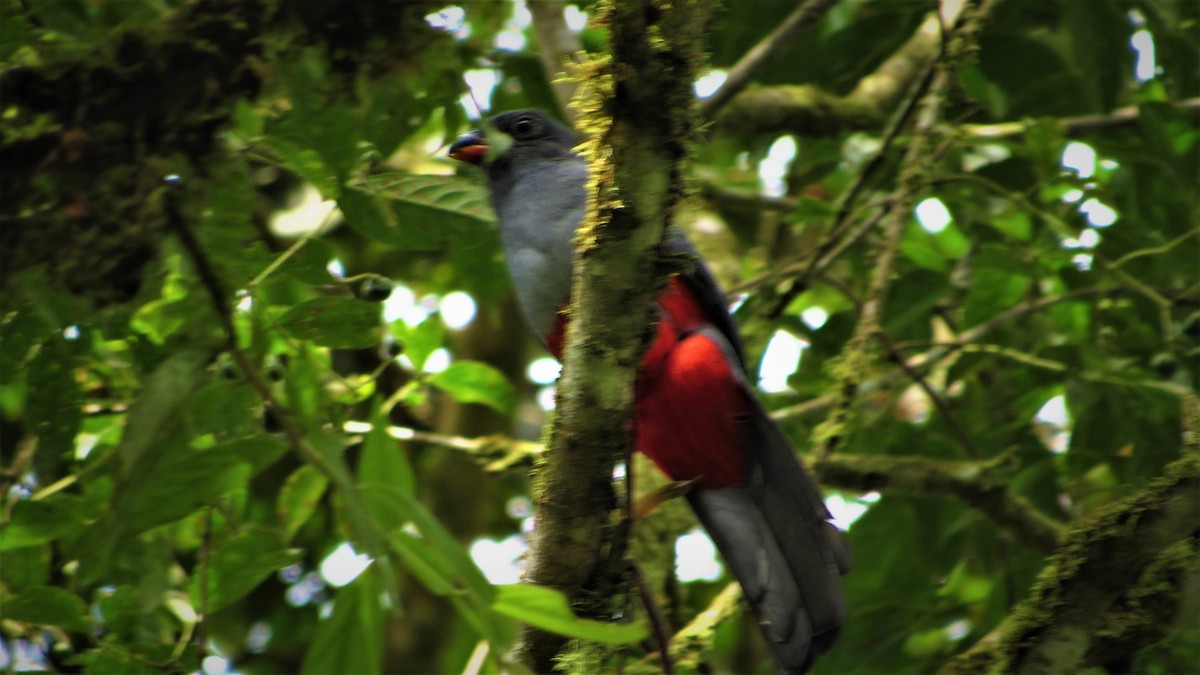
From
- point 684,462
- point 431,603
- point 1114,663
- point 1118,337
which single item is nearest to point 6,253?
point 684,462

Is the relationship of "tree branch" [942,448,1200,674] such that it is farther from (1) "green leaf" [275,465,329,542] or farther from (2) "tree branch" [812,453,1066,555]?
(1) "green leaf" [275,465,329,542]

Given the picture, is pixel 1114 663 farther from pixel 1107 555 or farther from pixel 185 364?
pixel 185 364

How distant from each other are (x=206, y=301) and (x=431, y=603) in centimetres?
400

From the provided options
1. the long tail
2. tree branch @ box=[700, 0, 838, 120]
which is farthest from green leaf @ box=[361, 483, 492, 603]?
tree branch @ box=[700, 0, 838, 120]

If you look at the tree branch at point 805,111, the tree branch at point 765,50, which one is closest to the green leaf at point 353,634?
the tree branch at point 765,50

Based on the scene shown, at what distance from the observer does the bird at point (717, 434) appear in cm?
283

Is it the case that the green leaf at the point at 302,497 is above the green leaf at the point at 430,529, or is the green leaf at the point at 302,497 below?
below

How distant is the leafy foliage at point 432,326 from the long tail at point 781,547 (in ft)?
1.18

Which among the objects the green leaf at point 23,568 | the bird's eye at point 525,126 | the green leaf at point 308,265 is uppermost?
the green leaf at point 308,265

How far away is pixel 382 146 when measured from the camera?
2.53 m

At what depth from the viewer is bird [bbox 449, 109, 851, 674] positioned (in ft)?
9.29

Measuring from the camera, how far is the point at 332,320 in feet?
7.03

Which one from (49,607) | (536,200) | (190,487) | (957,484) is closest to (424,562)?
(190,487)

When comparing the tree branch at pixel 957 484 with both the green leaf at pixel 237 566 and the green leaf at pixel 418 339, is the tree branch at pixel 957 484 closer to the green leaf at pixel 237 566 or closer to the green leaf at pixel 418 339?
the green leaf at pixel 418 339
